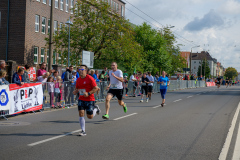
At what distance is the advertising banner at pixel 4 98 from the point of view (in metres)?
11.8

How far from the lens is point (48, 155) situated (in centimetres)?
643

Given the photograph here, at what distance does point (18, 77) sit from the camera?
13250 mm

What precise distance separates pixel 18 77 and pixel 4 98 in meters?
1.48

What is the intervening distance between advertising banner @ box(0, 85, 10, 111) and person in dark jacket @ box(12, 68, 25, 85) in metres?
0.89

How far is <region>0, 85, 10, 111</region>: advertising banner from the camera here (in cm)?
1181

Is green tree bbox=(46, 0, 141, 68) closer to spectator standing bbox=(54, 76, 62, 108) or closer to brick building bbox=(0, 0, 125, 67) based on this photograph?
brick building bbox=(0, 0, 125, 67)

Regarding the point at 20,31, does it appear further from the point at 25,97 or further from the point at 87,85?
the point at 87,85

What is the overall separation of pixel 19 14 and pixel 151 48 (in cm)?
2508

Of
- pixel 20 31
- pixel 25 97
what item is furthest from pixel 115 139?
pixel 20 31

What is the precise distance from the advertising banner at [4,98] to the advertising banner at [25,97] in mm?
215

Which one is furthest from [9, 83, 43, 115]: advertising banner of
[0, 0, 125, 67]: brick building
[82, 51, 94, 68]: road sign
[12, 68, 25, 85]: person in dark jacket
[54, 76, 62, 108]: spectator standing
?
[0, 0, 125, 67]: brick building

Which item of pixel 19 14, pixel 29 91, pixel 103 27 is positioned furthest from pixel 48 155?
pixel 19 14

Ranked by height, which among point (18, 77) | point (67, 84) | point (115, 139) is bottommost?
point (115, 139)

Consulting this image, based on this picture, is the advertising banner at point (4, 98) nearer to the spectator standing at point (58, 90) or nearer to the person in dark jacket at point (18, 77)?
the person in dark jacket at point (18, 77)
